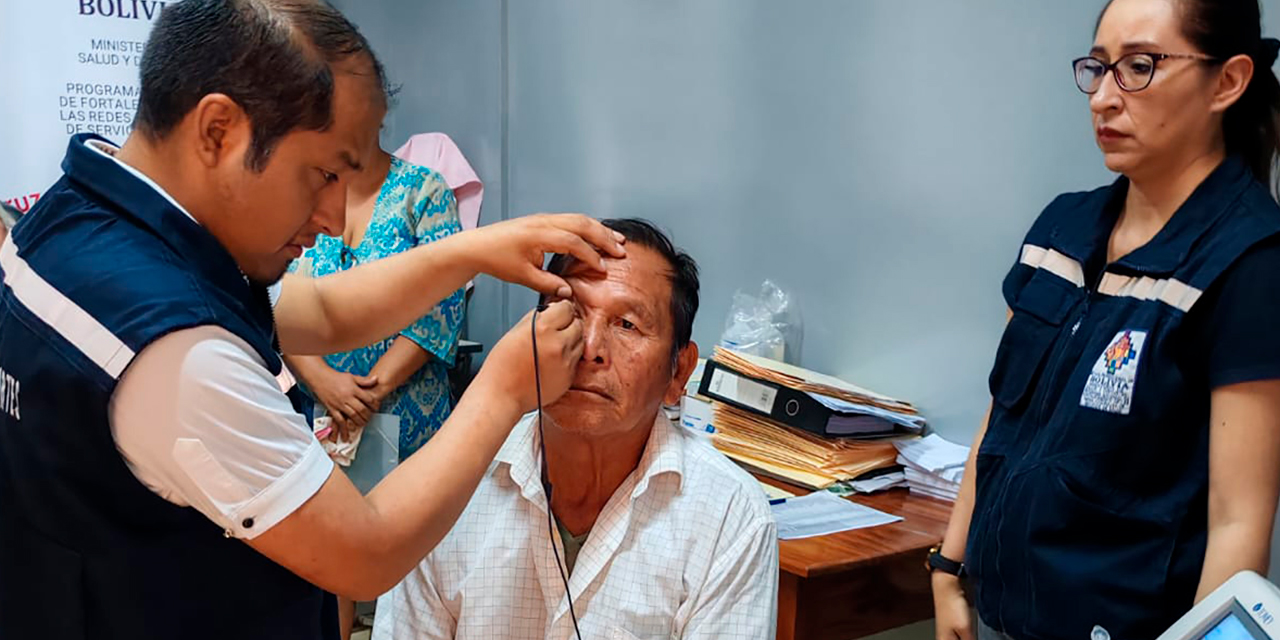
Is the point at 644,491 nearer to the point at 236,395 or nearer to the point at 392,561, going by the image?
the point at 392,561

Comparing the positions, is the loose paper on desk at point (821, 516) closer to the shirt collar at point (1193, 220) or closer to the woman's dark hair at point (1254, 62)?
the shirt collar at point (1193, 220)

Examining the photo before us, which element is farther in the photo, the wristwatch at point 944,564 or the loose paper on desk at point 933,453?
the loose paper on desk at point 933,453

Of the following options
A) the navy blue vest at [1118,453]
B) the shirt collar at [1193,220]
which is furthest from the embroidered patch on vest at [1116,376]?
the shirt collar at [1193,220]

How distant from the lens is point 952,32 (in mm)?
2588

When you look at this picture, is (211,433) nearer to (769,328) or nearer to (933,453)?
(933,453)

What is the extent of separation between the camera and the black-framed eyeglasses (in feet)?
5.41

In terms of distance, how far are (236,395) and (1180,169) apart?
1351mm

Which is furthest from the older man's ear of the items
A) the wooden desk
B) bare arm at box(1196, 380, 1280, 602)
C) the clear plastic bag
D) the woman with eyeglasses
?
the clear plastic bag

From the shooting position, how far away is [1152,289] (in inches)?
64.8

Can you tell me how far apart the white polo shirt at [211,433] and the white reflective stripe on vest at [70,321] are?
0.02 m

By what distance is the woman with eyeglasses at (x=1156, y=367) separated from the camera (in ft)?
5.06

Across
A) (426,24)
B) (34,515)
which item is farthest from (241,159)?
(426,24)

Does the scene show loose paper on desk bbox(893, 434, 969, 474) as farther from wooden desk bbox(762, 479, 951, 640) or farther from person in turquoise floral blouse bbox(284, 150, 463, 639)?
person in turquoise floral blouse bbox(284, 150, 463, 639)

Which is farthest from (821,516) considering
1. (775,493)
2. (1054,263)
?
(1054,263)
